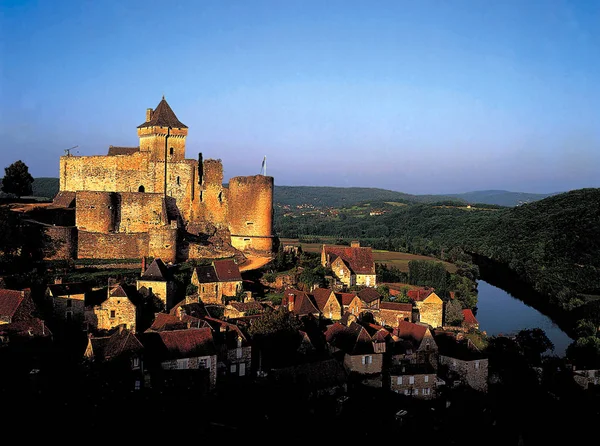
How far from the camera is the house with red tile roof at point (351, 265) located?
37.2 metres

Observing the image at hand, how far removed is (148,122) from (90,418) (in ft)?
79.1

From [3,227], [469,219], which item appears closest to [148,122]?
[3,227]

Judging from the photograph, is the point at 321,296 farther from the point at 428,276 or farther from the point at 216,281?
the point at 428,276

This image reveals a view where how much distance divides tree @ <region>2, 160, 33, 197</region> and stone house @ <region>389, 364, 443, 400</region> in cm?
3376

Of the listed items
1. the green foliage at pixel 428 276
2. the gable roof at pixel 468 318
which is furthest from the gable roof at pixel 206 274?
the green foliage at pixel 428 276

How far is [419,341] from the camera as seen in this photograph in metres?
27.6

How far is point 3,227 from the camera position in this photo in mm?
30906

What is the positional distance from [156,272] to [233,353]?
8.23 m

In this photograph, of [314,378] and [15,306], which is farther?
[15,306]

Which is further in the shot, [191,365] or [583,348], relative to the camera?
[583,348]

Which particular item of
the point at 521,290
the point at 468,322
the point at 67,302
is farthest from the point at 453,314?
the point at 521,290

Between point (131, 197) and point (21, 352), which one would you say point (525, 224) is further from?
point (21, 352)

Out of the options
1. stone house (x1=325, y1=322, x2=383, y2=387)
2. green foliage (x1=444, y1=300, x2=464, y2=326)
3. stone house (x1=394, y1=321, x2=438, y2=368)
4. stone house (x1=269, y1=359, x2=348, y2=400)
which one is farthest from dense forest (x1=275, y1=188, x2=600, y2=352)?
stone house (x1=269, y1=359, x2=348, y2=400)

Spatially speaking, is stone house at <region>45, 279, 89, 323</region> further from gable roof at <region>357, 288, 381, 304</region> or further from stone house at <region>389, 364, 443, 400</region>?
gable roof at <region>357, 288, 381, 304</region>
